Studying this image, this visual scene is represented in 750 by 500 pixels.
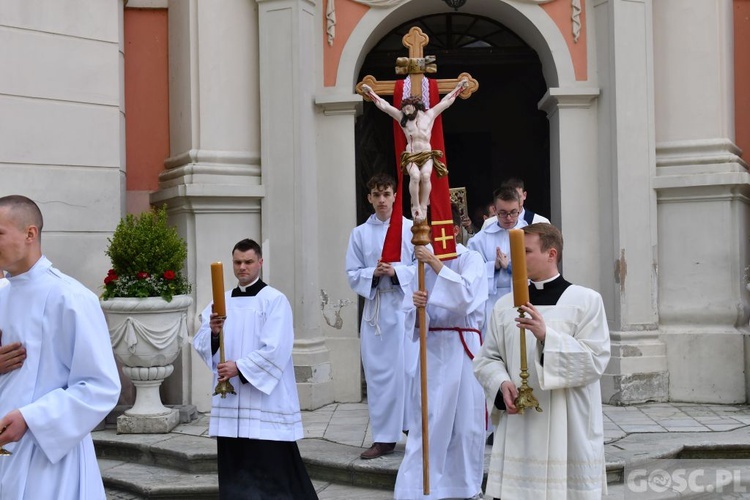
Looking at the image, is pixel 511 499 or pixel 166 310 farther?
pixel 166 310

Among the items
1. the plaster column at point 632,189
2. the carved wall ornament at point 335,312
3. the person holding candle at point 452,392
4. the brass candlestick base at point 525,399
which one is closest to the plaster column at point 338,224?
the carved wall ornament at point 335,312

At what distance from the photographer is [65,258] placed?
816 cm

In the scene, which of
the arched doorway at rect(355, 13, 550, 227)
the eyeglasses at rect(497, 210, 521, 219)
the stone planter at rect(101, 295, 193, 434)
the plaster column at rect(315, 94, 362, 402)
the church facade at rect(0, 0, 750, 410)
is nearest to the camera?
the eyeglasses at rect(497, 210, 521, 219)

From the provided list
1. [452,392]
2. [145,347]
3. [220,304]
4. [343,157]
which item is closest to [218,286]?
[220,304]

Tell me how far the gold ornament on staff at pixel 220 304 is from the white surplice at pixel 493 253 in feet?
8.15

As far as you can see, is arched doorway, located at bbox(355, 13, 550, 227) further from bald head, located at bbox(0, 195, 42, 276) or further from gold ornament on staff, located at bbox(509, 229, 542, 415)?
bald head, located at bbox(0, 195, 42, 276)

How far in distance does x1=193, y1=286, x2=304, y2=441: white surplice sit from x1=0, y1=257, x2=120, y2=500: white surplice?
1.99 meters

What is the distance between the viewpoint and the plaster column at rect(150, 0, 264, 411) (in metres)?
8.62

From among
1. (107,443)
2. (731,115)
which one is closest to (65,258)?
(107,443)

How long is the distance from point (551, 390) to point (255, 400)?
2.01 meters

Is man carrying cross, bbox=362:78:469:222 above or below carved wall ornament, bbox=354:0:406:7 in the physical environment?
below

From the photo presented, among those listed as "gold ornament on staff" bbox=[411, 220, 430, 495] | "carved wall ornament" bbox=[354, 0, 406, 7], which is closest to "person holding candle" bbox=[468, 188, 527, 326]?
"gold ornament on staff" bbox=[411, 220, 430, 495]

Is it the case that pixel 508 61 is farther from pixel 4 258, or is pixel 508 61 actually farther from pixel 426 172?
pixel 4 258

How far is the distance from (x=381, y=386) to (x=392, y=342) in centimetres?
33
